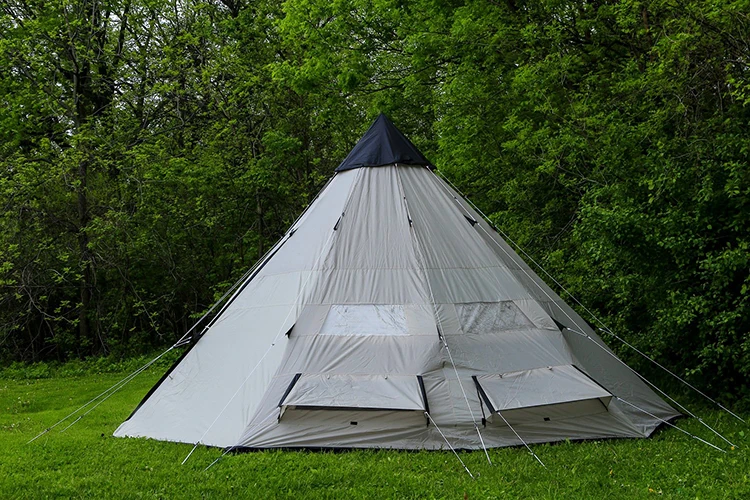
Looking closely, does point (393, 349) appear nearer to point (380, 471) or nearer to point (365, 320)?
point (365, 320)

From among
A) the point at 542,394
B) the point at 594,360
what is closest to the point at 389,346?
the point at 542,394

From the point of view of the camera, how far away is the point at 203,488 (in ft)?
16.2

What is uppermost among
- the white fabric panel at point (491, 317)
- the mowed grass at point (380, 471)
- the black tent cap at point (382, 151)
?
the black tent cap at point (382, 151)

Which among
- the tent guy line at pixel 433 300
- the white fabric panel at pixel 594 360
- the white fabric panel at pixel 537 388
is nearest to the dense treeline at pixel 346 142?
the white fabric panel at pixel 594 360

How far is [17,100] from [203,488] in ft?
40.1

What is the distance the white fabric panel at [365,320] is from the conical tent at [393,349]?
1 cm

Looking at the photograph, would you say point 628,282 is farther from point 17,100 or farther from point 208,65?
point 17,100

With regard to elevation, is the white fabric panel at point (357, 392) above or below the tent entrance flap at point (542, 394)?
above

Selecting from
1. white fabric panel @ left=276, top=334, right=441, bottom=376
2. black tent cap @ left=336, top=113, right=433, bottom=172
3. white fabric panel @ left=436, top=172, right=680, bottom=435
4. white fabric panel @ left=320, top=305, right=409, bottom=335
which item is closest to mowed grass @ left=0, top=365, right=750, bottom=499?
white fabric panel @ left=436, top=172, right=680, bottom=435

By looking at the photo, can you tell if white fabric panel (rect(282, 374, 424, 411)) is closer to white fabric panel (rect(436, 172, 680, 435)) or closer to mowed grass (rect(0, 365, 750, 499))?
mowed grass (rect(0, 365, 750, 499))

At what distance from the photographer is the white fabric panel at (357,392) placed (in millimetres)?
5859

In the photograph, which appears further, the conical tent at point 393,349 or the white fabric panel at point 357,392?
the conical tent at point 393,349

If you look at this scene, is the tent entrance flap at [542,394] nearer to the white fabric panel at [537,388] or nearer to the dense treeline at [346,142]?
the white fabric panel at [537,388]

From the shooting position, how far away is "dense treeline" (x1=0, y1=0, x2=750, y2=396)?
709 cm
